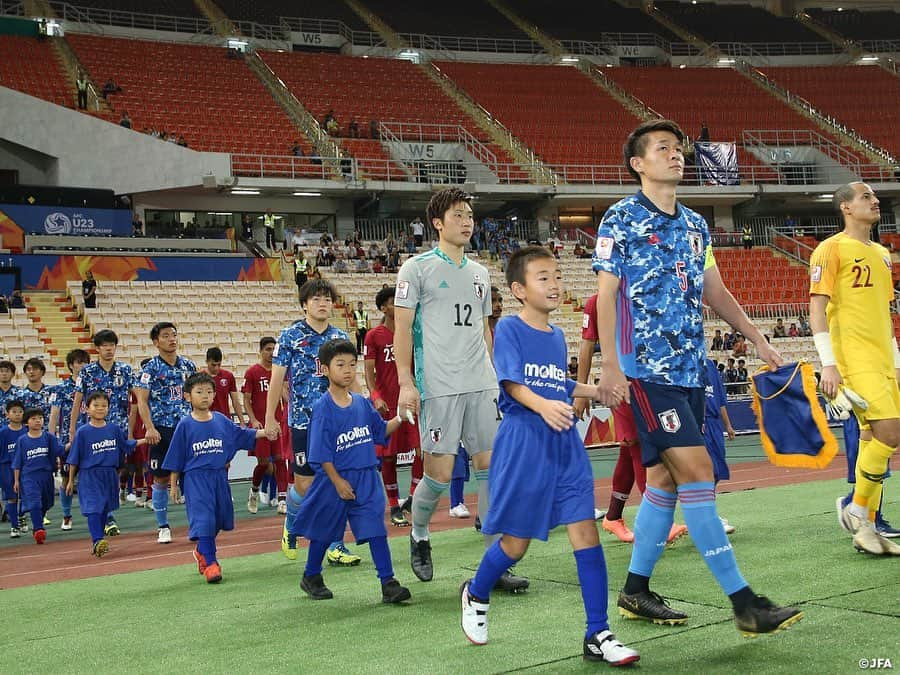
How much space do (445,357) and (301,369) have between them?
1833 millimetres

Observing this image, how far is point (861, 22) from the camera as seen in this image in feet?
159

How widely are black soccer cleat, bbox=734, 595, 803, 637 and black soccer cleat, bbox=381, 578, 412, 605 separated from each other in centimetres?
198

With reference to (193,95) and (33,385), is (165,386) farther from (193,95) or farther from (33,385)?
(193,95)

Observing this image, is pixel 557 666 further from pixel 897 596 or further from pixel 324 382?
pixel 324 382

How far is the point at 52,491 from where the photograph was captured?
10.9 metres

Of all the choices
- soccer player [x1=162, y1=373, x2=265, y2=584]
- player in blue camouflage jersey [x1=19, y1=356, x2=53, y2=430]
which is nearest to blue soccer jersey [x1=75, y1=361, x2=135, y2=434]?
player in blue camouflage jersey [x1=19, y1=356, x2=53, y2=430]

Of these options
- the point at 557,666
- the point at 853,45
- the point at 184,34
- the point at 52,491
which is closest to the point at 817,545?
the point at 557,666

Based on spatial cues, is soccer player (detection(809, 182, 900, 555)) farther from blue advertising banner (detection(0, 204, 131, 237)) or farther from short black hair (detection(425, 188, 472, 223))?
blue advertising banner (detection(0, 204, 131, 237))

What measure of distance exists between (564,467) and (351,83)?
116 feet

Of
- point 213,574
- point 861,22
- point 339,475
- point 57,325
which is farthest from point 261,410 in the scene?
point 861,22

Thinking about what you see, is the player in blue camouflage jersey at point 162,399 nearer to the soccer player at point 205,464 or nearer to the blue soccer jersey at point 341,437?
the soccer player at point 205,464

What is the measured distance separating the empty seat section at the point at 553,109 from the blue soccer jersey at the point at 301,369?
27.9 meters

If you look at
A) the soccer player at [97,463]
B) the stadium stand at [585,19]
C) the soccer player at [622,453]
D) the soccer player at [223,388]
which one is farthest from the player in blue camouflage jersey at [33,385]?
the stadium stand at [585,19]

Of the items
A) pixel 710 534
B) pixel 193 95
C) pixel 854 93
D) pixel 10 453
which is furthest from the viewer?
pixel 854 93
